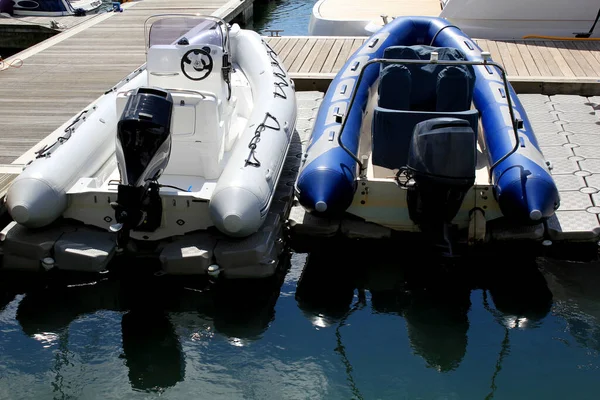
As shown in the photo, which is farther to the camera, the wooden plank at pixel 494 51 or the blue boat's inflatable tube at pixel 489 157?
the wooden plank at pixel 494 51

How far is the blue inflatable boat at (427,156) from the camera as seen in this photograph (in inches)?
169

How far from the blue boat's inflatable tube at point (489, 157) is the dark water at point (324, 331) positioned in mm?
555

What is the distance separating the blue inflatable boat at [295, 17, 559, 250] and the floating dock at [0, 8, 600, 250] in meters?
0.28

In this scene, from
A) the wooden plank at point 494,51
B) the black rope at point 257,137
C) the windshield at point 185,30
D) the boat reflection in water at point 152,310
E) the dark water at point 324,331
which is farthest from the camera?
the wooden plank at point 494,51

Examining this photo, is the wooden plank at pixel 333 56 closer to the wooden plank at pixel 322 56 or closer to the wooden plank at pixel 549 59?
the wooden plank at pixel 322 56

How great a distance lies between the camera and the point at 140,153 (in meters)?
4.22

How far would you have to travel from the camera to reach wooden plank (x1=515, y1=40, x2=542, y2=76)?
292 inches

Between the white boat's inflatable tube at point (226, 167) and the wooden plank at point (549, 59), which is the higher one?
the white boat's inflatable tube at point (226, 167)

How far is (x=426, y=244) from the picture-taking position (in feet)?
16.3

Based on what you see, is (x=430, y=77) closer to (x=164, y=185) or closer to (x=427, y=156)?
(x=427, y=156)

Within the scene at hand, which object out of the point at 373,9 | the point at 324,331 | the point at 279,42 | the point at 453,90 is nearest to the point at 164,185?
the point at 324,331

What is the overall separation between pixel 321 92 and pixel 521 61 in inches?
91.1

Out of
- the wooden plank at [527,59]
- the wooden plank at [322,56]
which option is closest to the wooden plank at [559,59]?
the wooden plank at [527,59]

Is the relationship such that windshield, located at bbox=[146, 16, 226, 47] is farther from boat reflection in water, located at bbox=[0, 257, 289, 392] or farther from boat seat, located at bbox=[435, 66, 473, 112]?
boat reflection in water, located at bbox=[0, 257, 289, 392]
